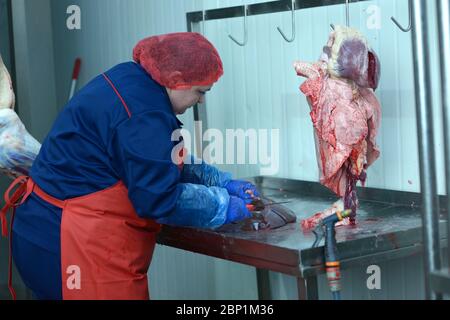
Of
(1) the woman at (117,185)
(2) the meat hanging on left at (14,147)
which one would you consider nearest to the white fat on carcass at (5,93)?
(2) the meat hanging on left at (14,147)

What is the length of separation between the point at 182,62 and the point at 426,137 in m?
1.03

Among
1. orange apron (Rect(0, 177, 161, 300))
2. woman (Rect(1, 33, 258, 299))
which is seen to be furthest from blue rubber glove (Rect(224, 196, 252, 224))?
orange apron (Rect(0, 177, 161, 300))

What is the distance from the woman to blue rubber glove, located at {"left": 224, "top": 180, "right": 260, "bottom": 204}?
117 millimetres

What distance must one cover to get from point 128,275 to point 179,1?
1.77 m

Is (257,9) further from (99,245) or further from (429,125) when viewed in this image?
(429,125)

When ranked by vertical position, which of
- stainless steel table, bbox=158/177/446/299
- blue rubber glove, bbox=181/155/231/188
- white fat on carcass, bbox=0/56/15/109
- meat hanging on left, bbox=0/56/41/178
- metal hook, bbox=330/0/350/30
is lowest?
stainless steel table, bbox=158/177/446/299

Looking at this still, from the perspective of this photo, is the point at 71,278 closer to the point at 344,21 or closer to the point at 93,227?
the point at 93,227

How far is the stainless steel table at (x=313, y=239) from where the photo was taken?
232cm

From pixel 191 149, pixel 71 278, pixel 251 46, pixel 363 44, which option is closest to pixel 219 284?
pixel 191 149

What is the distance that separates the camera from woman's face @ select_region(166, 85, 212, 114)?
2.62 m

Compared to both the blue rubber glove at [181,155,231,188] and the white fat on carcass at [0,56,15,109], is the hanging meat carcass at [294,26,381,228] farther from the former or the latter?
the white fat on carcass at [0,56,15,109]

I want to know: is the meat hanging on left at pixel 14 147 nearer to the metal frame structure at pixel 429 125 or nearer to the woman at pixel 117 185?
the woman at pixel 117 185

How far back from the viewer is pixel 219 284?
4020 millimetres

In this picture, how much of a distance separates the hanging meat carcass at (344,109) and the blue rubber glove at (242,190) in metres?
0.25
